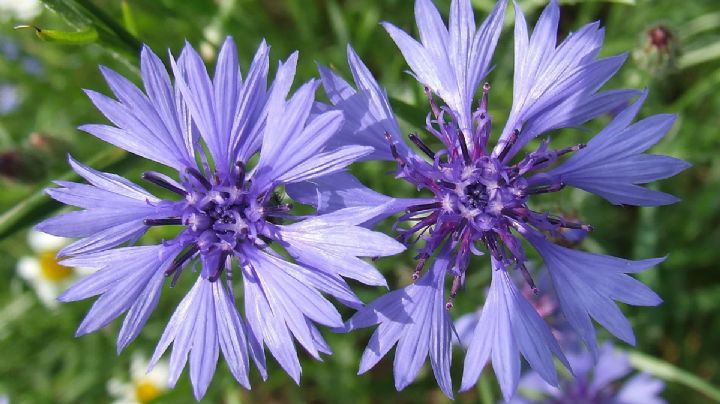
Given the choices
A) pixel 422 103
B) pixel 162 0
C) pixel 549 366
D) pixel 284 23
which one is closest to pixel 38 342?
pixel 162 0

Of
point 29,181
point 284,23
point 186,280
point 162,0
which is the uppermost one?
point 284,23

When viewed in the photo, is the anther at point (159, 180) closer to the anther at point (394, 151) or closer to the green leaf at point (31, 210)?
the green leaf at point (31, 210)

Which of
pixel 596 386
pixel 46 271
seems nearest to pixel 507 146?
pixel 596 386

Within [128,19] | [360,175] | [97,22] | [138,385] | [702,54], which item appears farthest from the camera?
[138,385]

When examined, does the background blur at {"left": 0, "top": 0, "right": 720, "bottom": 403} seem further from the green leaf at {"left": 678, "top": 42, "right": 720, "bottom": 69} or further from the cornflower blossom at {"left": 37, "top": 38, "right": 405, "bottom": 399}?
the cornflower blossom at {"left": 37, "top": 38, "right": 405, "bottom": 399}

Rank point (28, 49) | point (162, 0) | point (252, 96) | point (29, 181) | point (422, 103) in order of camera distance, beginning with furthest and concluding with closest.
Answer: point (28, 49), point (162, 0), point (29, 181), point (422, 103), point (252, 96)

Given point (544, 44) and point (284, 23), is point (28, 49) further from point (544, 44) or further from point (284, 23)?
point (544, 44)

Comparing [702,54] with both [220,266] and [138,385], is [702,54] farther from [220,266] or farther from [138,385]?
[138,385]
